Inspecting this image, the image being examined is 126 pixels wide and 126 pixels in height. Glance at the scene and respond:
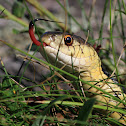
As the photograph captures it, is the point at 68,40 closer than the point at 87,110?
No

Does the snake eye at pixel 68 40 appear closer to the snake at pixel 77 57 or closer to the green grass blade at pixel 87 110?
the snake at pixel 77 57

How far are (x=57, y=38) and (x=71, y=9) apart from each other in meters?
1.91

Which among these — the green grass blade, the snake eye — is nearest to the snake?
the snake eye

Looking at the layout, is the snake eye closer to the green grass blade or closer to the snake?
the snake

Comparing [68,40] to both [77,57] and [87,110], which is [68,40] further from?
[87,110]

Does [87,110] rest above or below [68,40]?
below

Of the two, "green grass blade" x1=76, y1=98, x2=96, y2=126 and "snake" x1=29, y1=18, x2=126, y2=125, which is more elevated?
"snake" x1=29, y1=18, x2=126, y2=125

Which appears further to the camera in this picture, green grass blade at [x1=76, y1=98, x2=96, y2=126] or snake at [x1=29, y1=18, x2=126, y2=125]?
snake at [x1=29, y1=18, x2=126, y2=125]

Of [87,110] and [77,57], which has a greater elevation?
[77,57]

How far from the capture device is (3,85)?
1.04m

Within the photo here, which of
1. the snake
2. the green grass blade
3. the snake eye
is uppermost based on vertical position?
the snake eye

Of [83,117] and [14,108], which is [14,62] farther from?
[83,117]

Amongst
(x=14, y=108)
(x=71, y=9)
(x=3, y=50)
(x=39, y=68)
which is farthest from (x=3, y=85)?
(x=71, y=9)

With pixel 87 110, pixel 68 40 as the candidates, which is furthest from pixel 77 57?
pixel 87 110
